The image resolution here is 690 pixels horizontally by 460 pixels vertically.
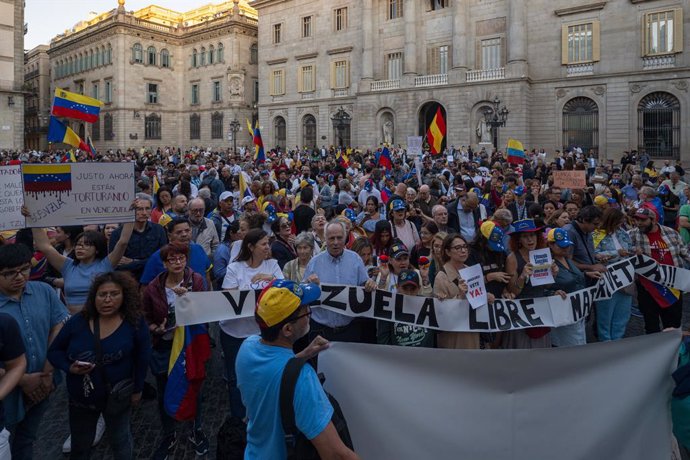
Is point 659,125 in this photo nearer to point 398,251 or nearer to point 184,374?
point 398,251

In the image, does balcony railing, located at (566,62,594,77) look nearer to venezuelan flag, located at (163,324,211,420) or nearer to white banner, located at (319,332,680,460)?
white banner, located at (319,332,680,460)

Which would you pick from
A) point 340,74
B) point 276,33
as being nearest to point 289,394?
point 340,74

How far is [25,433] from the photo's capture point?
361 cm

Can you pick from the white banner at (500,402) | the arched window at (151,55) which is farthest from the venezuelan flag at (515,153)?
the arched window at (151,55)

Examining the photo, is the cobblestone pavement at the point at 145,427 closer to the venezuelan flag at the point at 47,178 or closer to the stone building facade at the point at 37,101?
the venezuelan flag at the point at 47,178

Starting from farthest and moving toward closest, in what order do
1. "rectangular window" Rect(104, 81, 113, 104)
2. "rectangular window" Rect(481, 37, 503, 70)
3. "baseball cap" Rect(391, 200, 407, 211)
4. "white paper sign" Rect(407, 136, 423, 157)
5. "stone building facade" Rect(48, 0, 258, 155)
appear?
"rectangular window" Rect(104, 81, 113, 104)
"stone building facade" Rect(48, 0, 258, 155)
"rectangular window" Rect(481, 37, 503, 70)
"white paper sign" Rect(407, 136, 423, 157)
"baseball cap" Rect(391, 200, 407, 211)

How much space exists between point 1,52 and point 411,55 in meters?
29.9

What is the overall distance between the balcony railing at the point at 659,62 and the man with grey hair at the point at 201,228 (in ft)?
94.1

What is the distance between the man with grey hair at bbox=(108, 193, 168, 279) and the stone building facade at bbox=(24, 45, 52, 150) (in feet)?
224

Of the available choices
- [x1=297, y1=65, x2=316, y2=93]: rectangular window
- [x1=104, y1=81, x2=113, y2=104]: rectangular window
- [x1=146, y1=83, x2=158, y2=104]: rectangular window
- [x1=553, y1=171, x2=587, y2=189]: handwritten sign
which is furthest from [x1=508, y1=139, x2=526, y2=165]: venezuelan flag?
[x1=104, y1=81, x2=113, y2=104]: rectangular window

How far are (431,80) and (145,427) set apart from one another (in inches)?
1211

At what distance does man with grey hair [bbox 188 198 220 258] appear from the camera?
22.4ft

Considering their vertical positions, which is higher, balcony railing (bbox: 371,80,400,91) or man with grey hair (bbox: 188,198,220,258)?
balcony railing (bbox: 371,80,400,91)

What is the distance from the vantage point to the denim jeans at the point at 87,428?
3.55m
